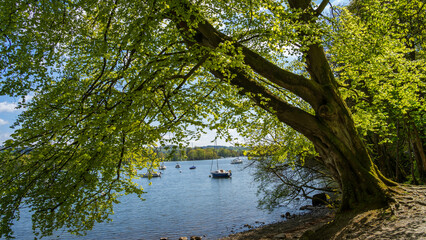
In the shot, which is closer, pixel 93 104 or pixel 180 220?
pixel 93 104

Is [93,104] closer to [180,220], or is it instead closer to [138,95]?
[138,95]

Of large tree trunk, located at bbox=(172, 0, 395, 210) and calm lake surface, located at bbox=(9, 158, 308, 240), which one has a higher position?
large tree trunk, located at bbox=(172, 0, 395, 210)

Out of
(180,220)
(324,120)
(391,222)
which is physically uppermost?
(324,120)

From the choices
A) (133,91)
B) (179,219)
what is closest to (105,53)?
(133,91)

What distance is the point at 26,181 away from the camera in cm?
592

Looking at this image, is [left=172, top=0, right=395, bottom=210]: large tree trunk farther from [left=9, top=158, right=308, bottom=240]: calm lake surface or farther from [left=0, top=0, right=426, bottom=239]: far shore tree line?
[left=9, top=158, right=308, bottom=240]: calm lake surface

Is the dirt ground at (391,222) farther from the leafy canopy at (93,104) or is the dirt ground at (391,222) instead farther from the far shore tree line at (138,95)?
the leafy canopy at (93,104)

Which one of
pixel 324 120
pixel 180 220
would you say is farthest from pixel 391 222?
pixel 180 220

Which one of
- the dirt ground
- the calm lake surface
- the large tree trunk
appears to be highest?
the large tree trunk

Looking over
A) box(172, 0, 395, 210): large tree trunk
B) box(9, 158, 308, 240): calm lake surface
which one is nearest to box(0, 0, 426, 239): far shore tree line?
box(172, 0, 395, 210): large tree trunk

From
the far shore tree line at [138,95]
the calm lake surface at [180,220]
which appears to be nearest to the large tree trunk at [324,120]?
the far shore tree line at [138,95]

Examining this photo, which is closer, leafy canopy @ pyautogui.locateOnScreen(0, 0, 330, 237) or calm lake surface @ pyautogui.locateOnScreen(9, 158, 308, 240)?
leafy canopy @ pyautogui.locateOnScreen(0, 0, 330, 237)

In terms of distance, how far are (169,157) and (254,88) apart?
8.70 ft

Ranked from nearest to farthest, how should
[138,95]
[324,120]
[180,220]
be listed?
[138,95], [324,120], [180,220]
